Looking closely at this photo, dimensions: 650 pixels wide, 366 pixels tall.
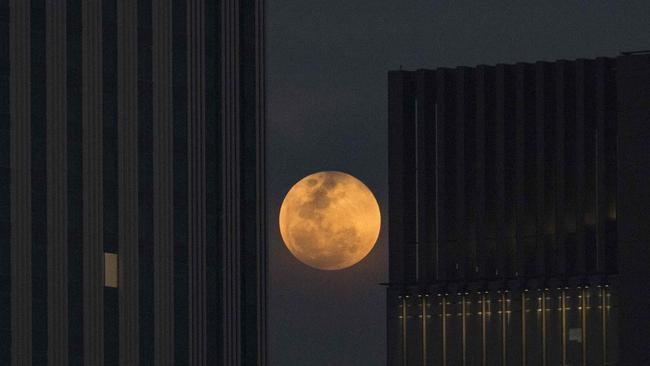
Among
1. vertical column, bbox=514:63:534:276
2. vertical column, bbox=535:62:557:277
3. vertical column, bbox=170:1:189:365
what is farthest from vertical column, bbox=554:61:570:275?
vertical column, bbox=170:1:189:365

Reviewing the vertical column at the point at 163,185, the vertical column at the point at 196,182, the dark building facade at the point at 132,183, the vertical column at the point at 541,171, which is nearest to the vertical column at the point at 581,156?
the vertical column at the point at 541,171

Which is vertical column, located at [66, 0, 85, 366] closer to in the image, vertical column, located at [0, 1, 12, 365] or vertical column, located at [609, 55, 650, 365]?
→ vertical column, located at [0, 1, 12, 365]

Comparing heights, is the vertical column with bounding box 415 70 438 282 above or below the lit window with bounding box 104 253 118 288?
above

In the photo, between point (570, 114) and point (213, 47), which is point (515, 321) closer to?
point (570, 114)

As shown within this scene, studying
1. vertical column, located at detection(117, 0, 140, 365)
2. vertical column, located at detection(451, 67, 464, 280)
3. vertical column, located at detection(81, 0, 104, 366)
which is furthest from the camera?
vertical column, located at detection(451, 67, 464, 280)

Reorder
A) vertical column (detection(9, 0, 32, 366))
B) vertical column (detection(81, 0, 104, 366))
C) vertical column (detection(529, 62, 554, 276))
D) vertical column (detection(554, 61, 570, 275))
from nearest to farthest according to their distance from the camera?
vertical column (detection(9, 0, 32, 366)) → vertical column (detection(81, 0, 104, 366)) → vertical column (detection(554, 61, 570, 275)) → vertical column (detection(529, 62, 554, 276))

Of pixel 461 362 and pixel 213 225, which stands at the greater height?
pixel 213 225

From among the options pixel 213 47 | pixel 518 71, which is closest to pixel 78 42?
pixel 213 47

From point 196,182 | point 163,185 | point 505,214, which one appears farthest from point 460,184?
point 163,185
